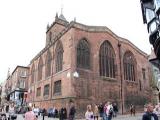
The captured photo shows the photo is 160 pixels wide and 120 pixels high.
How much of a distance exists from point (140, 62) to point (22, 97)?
3108 cm

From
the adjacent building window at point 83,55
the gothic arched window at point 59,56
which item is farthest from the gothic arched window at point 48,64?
the adjacent building window at point 83,55

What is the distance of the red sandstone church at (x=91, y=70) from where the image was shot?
27250mm

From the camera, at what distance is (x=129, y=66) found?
35156 mm

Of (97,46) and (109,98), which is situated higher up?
(97,46)

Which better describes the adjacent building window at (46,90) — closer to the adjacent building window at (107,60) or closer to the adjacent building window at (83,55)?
the adjacent building window at (83,55)

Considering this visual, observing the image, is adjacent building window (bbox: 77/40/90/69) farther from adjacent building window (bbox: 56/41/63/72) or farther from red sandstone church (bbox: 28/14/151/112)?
adjacent building window (bbox: 56/41/63/72)

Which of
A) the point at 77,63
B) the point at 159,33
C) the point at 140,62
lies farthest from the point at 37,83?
the point at 159,33

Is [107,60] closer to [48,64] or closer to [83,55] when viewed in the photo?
[83,55]

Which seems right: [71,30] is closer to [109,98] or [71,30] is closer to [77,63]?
[77,63]

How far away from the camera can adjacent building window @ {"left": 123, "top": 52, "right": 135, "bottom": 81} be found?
34.3 m

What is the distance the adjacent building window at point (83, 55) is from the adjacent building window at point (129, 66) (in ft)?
25.5

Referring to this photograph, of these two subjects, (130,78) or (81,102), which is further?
(130,78)

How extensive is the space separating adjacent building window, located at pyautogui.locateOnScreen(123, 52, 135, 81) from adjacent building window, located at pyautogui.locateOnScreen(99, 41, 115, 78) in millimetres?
2962

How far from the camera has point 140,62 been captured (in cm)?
3719
